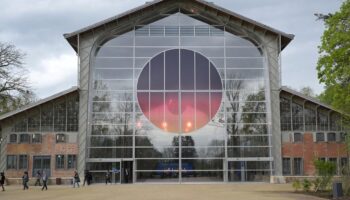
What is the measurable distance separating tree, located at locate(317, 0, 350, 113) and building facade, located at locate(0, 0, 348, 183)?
1464cm

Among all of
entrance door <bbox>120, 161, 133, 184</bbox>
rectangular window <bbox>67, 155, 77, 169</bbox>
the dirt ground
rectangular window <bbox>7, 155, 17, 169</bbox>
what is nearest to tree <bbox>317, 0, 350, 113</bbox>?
the dirt ground

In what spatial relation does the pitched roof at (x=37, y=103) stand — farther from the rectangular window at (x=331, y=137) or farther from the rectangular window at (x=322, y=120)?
the rectangular window at (x=331, y=137)

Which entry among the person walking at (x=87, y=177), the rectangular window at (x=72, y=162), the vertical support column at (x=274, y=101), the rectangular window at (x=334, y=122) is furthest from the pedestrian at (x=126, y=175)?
the rectangular window at (x=334, y=122)

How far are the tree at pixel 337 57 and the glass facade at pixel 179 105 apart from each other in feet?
50.1

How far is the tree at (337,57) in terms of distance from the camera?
2744cm

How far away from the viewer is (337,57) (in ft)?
90.4

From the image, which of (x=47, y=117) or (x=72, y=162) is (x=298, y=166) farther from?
(x=47, y=117)

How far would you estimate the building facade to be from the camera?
4281 centimetres

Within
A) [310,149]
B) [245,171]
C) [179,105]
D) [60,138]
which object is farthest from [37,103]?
[310,149]

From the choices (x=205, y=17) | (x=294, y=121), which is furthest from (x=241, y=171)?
(x=205, y=17)

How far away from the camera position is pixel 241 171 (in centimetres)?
4288

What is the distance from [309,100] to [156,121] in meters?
13.6

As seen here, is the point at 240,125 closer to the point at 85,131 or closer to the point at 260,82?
the point at 260,82

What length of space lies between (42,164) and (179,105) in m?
13.2
